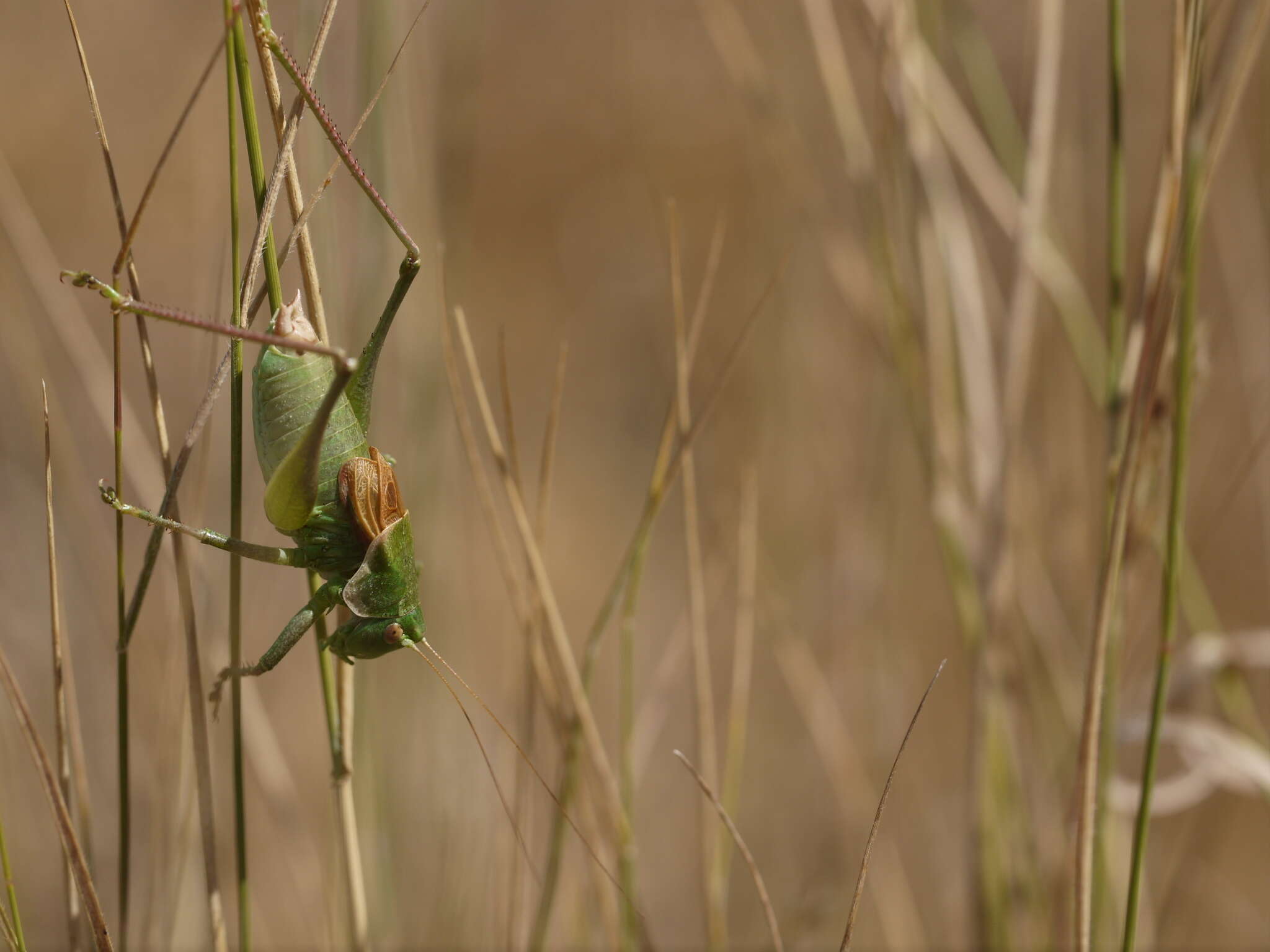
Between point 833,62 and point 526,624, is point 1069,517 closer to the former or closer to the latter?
point 833,62

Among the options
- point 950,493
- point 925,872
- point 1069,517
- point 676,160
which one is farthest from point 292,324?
point 676,160

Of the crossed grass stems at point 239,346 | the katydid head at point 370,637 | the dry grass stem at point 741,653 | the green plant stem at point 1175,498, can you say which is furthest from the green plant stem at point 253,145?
the green plant stem at point 1175,498

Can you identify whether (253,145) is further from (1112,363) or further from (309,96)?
(1112,363)

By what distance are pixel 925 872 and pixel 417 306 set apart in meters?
2.13

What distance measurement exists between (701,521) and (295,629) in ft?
7.94

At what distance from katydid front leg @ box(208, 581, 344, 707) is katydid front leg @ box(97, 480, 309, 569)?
1.7 inches

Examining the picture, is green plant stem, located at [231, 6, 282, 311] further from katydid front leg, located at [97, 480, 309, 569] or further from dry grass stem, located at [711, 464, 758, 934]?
dry grass stem, located at [711, 464, 758, 934]

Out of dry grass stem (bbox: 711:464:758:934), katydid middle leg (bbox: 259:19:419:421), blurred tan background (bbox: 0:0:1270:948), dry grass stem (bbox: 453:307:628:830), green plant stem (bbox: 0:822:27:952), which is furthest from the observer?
blurred tan background (bbox: 0:0:1270:948)

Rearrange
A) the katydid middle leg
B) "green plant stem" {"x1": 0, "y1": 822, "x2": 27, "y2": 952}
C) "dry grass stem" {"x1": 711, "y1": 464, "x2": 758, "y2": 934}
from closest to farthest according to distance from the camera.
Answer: "green plant stem" {"x1": 0, "y1": 822, "x2": 27, "y2": 952}
the katydid middle leg
"dry grass stem" {"x1": 711, "y1": 464, "x2": 758, "y2": 934}

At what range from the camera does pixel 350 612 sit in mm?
726

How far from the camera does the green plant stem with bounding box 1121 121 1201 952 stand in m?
0.59

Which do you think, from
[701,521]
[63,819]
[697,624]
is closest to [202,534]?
[63,819]

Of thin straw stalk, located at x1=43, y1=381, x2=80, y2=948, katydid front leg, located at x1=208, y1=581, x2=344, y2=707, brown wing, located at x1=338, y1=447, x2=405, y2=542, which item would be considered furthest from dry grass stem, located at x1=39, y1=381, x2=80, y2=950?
brown wing, located at x1=338, y1=447, x2=405, y2=542

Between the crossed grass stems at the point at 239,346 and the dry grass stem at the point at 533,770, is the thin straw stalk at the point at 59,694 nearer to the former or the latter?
the crossed grass stems at the point at 239,346
